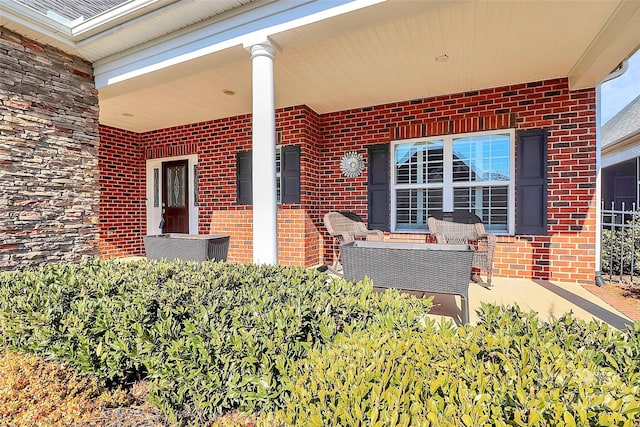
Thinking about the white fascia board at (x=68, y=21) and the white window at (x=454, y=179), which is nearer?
the white fascia board at (x=68, y=21)

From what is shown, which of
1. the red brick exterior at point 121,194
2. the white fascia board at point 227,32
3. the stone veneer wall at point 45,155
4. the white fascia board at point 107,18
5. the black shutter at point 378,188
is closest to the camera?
the white fascia board at point 227,32

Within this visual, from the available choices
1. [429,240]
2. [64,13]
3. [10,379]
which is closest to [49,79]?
[64,13]

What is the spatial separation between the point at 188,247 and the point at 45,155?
5.63 ft

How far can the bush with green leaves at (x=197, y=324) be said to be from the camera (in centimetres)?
124

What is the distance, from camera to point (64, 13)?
11.6ft

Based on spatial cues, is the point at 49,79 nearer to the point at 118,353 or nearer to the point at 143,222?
the point at 118,353

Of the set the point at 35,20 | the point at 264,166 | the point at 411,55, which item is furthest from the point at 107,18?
the point at 411,55

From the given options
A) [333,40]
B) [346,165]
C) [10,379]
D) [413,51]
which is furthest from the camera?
[346,165]

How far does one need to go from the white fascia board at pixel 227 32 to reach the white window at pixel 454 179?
2.83 m

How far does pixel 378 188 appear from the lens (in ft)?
16.9

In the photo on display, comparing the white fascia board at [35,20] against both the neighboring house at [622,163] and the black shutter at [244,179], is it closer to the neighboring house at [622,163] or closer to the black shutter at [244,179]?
the black shutter at [244,179]

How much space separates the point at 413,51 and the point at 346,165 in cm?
218

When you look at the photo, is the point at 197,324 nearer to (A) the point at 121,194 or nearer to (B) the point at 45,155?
(B) the point at 45,155

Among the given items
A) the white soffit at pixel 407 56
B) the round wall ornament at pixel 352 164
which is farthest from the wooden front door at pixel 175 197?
the round wall ornament at pixel 352 164
